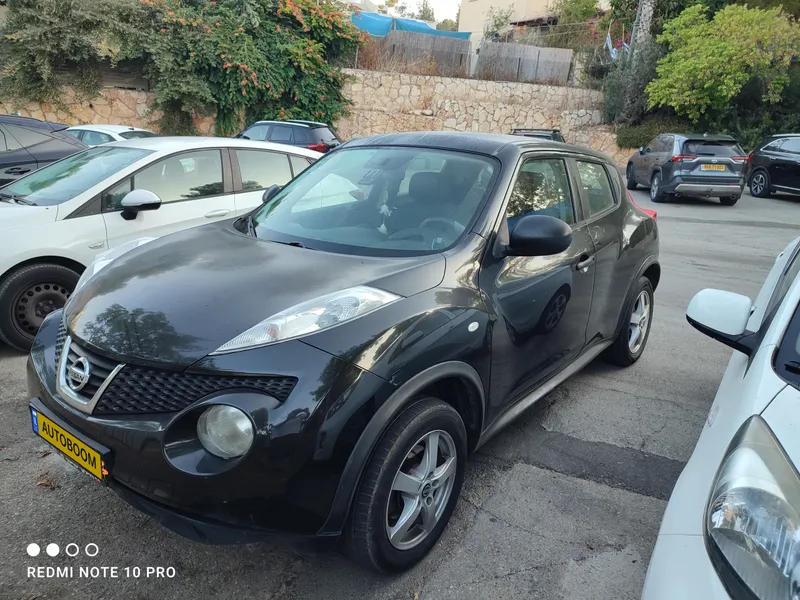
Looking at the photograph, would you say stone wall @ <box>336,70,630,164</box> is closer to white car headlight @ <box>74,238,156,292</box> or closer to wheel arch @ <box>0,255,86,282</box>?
wheel arch @ <box>0,255,86,282</box>

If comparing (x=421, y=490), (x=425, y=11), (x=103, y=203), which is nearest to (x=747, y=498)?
(x=421, y=490)

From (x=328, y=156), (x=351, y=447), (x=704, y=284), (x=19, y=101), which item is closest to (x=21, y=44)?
(x=19, y=101)

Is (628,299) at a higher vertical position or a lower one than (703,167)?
lower

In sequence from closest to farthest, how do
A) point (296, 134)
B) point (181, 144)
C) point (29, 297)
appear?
point (29, 297) < point (181, 144) < point (296, 134)

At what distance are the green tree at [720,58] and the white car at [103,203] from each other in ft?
58.0

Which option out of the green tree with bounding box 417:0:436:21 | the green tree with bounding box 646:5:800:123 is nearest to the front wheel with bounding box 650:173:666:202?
the green tree with bounding box 646:5:800:123

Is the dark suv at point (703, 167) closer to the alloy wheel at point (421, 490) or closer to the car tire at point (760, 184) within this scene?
the car tire at point (760, 184)

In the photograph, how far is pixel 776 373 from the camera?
5.78 feet

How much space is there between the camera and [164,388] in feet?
6.55

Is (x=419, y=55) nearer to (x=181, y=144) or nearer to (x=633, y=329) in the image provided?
(x=181, y=144)

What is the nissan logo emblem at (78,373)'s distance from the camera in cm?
217

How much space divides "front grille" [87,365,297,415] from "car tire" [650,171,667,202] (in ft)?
48.1

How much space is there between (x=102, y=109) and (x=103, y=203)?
1604 cm

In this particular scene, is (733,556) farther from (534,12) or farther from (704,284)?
(534,12)
